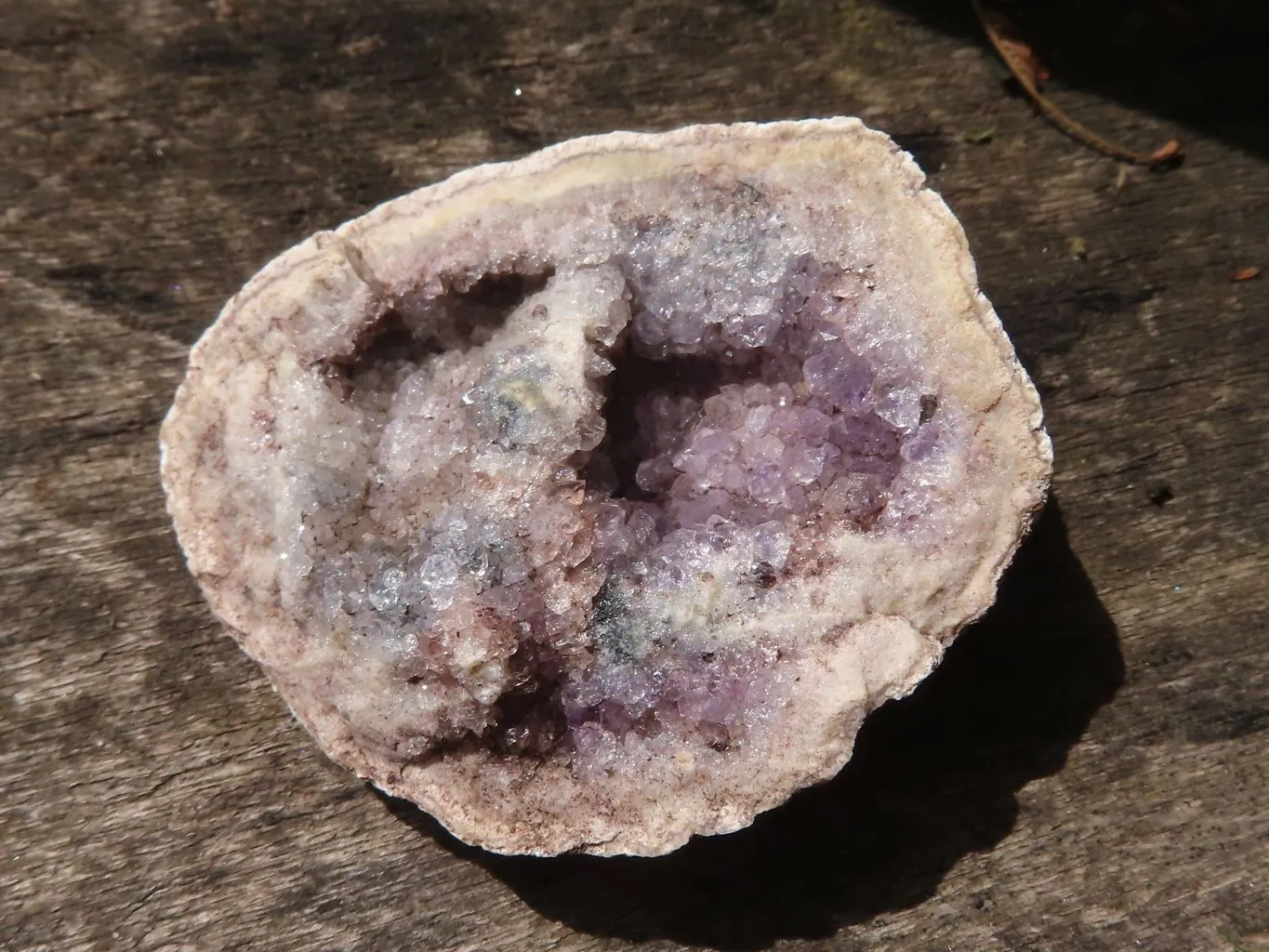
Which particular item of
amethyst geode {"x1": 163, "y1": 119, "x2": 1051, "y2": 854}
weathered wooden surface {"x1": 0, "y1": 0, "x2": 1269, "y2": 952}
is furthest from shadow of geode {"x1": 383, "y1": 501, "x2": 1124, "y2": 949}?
amethyst geode {"x1": 163, "y1": 119, "x2": 1051, "y2": 854}

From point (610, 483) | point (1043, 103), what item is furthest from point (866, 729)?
point (1043, 103)

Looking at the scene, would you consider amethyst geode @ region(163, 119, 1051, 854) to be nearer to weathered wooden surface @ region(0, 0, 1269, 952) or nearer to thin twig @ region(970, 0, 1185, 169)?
weathered wooden surface @ region(0, 0, 1269, 952)

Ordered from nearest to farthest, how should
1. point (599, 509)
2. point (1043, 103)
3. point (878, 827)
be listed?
1. point (599, 509)
2. point (878, 827)
3. point (1043, 103)

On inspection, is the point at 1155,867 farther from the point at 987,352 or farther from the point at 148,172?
the point at 148,172

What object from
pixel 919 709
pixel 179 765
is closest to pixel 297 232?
pixel 179 765

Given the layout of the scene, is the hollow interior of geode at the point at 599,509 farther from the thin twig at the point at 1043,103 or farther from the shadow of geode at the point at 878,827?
the thin twig at the point at 1043,103

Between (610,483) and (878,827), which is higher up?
(610,483)

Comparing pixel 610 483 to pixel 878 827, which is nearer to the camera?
pixel 610 483

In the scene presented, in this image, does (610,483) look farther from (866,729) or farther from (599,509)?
(866,729)
